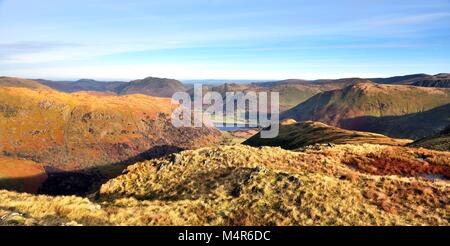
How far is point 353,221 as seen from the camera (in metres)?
25.8

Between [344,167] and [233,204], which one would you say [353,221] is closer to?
[233,204]

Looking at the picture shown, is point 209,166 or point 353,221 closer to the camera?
point 353,221

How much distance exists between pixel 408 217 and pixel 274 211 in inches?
374

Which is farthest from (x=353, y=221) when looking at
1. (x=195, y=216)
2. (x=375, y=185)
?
(x=195, y=216)

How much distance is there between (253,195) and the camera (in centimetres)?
3047

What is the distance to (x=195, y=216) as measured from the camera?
84.4ft

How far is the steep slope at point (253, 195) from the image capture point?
974 inches

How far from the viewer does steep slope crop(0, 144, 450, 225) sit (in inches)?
974
